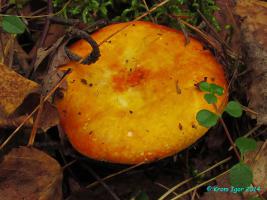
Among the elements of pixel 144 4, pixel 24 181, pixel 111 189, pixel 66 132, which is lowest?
pixel 111 189

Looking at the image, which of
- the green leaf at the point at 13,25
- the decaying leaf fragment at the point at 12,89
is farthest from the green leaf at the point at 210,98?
the green leaf at the point at 13,25

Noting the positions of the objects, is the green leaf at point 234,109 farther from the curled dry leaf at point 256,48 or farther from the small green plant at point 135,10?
the small green plant at point 135,10

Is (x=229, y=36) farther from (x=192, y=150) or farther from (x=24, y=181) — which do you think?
(x=24, y=181)

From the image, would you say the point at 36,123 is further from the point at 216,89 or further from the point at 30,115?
the point at 216,89

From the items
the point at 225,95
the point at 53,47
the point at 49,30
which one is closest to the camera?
the point at 225,95

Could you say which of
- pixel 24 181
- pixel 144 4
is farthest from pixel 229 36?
pixel 24 181

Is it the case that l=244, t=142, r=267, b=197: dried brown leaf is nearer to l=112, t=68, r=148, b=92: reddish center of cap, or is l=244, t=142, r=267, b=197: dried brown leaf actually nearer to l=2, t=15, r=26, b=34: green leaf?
l=112, t=68, r=148, b=92: reddish center of cap

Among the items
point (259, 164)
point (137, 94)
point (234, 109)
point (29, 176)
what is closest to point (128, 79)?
point (137, 94)
